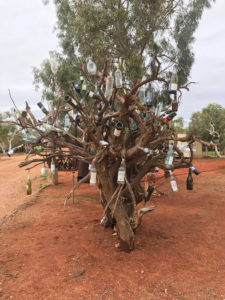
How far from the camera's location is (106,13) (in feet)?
26.8

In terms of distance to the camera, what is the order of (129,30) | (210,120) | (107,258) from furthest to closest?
(210,120) → (129,30) → (107,258)

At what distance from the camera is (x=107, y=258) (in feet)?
12.1

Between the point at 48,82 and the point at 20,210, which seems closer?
the point at 20,210

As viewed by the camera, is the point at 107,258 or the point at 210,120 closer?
the point at 107,258

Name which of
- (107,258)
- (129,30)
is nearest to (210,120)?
(129,30)

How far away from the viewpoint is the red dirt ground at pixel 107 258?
293 cm

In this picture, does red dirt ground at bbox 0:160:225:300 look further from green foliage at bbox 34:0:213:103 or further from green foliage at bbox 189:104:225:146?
green foliage at bbox 189:104:225:146

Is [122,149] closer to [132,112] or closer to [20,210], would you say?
[132,112]

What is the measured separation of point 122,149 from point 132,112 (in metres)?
0.56

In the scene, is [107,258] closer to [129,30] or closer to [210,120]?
[129,30]

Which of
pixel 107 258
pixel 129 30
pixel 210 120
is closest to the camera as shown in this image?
pixel 107 258

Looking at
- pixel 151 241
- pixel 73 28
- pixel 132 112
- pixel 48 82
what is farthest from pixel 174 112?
pixel 48 82

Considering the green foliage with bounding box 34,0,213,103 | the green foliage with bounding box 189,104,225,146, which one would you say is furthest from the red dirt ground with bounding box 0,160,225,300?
the green foliage with bounding box 189,104,225,146

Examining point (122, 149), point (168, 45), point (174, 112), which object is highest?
point (168, 45)
